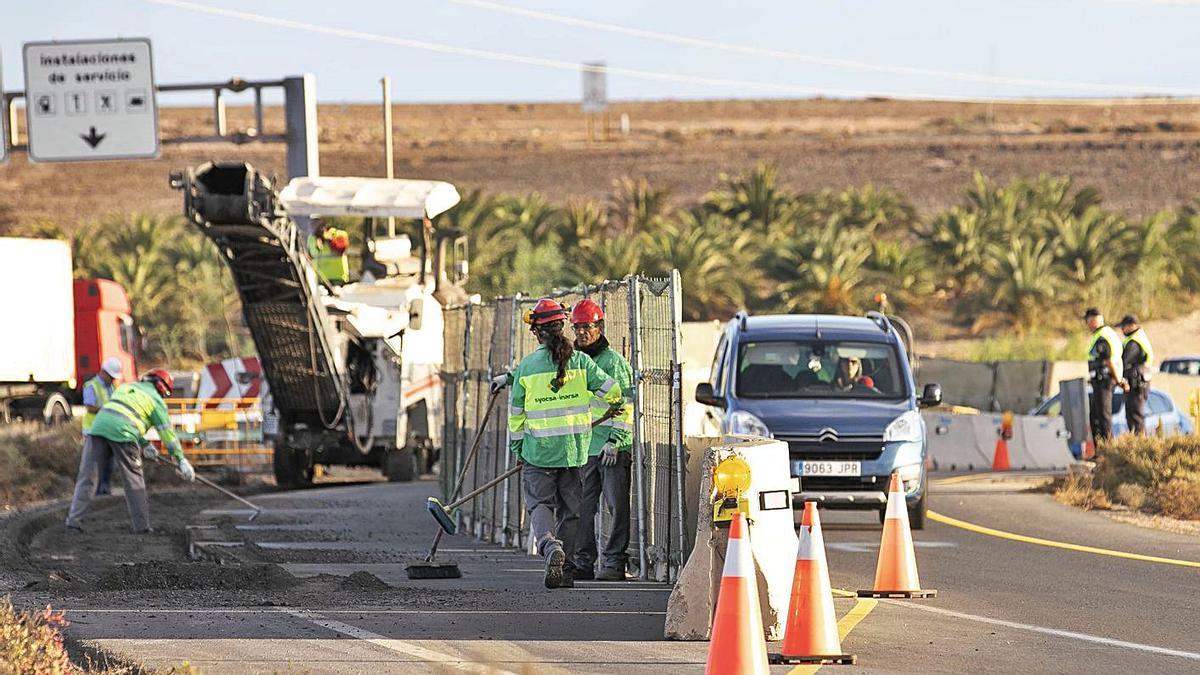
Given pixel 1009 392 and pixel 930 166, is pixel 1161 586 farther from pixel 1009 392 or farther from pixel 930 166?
pixel 930 166

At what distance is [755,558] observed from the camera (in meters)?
10.3

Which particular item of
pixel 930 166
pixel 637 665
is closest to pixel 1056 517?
pixel 637 665

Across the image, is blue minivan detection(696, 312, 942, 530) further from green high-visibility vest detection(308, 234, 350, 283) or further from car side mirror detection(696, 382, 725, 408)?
green high-visibility vest detection(308, 234, 350, 283)

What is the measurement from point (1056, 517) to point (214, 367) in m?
18.1

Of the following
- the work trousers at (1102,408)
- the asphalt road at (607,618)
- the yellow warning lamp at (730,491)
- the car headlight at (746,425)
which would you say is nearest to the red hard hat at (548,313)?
the asphalt road at (607,618)

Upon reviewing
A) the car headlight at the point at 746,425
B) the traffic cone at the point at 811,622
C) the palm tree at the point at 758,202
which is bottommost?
the traffic cone at the point at 811,622

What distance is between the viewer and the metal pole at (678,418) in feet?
40.8

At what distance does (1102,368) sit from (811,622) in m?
14.8

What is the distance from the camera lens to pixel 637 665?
9.48 metres

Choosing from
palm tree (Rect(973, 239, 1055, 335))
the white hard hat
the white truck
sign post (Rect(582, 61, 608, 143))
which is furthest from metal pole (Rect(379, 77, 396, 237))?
sign post (Rect(582, 61, 608, 143))

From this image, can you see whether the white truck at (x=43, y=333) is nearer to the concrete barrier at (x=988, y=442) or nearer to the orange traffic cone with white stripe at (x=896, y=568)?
the concrete barrier at (x=988, y=442)

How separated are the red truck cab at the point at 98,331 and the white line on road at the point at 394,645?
28473 millimetres

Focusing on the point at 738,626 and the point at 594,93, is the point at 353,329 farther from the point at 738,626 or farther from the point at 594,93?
the point at 594,93

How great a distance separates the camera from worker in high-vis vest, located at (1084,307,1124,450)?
23406 millimetres
